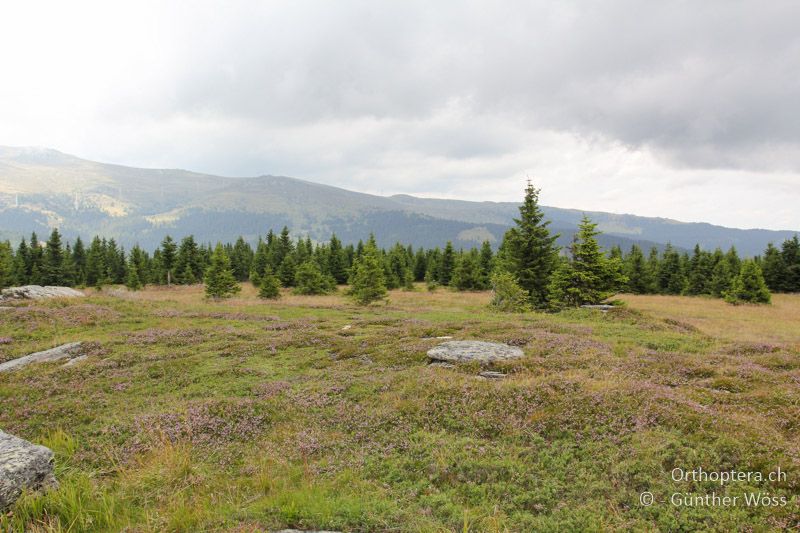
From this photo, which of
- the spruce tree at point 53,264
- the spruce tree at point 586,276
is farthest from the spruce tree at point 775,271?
the spruce tree at point 53,264

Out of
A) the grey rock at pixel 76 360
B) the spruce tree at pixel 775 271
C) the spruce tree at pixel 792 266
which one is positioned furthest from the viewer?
the spruce tree at pixel 775 271

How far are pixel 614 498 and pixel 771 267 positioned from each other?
277 feet

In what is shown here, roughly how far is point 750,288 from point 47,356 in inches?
2753

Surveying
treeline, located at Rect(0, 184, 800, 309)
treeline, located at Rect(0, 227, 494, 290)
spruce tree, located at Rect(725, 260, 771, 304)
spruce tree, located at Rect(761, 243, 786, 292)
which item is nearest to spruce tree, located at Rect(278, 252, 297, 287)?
treeline, located at Rect(0, 227, 494, 290)

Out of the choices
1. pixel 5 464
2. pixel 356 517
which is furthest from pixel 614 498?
pixel 5 464

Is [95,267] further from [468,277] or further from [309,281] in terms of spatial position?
[468,277]

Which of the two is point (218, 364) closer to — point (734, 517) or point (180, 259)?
point (734, 517)

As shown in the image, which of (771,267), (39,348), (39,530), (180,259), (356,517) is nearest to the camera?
(39,530)

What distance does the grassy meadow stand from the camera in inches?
238

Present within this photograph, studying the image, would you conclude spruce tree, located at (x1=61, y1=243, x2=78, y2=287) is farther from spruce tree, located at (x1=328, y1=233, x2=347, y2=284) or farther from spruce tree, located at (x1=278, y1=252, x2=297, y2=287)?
spruce tree, located at (x1=328, y1=233, x2=347, y2=284)

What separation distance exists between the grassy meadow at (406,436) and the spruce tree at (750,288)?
44966mm

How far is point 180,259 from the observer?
77438 millimetres

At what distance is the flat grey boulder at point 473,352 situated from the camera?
13.8m

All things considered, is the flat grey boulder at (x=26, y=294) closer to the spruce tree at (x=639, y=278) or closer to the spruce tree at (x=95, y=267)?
the spruce tree at (x=95, y=267)
